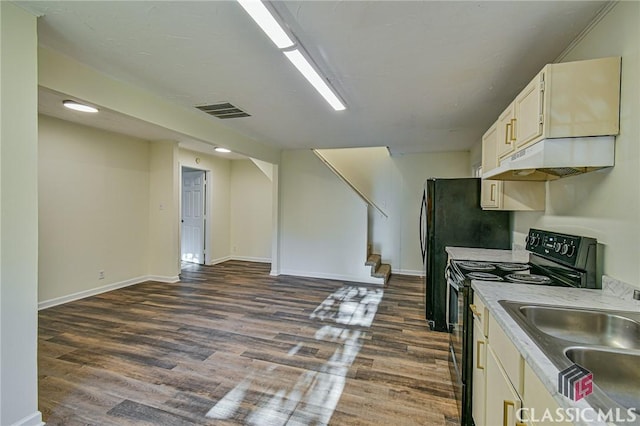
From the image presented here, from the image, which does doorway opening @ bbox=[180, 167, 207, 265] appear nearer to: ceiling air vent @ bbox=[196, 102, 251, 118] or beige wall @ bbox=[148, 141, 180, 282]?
beige wall @ bbox=[148, 141, 180, 282]

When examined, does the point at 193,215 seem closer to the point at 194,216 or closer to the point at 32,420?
the point at 194,216

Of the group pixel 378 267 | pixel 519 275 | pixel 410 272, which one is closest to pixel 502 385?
pixel 519 275

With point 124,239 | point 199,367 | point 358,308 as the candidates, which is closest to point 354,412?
point 199,367

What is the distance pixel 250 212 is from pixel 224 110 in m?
4.03

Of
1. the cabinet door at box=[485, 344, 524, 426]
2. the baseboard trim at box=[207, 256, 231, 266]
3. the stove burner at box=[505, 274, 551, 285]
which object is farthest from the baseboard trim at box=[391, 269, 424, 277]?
the cabinet door at box=[485, 344, 524, 426]

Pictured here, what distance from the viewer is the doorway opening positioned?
666 cm

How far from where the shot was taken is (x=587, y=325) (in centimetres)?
130

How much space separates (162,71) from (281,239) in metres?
4.00

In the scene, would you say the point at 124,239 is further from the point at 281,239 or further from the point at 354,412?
the point at 354,412

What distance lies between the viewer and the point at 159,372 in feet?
7.92

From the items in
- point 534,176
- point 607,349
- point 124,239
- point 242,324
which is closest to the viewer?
point 607,349

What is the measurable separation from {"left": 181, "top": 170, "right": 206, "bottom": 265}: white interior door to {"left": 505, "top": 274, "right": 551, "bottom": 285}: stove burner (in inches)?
240

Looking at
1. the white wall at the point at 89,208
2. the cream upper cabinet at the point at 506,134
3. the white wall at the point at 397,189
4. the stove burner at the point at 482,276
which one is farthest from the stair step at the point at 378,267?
the white wall at the point at 89,208

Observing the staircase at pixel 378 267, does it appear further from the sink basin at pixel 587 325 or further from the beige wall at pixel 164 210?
the sink basin at pixel 587 325
